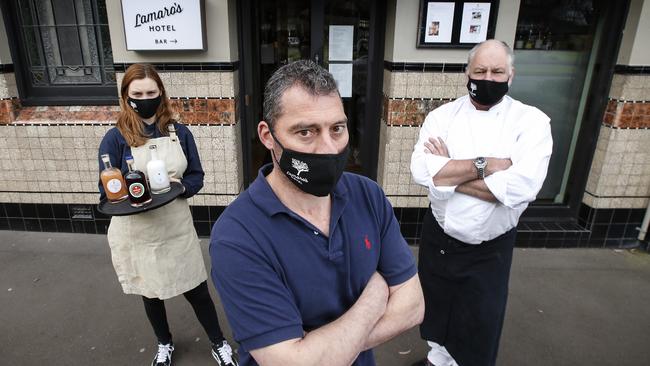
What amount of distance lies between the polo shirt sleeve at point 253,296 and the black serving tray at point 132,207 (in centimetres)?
114

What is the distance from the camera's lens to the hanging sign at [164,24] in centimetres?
383

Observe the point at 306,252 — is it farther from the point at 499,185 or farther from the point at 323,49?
the point at 323,49

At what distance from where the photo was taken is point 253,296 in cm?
126

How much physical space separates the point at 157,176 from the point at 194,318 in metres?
1.53

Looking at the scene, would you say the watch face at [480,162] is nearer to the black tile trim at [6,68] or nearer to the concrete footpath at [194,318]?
the concrete footpath at [194,318]

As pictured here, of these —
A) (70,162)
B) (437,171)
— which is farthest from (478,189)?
(70,162)

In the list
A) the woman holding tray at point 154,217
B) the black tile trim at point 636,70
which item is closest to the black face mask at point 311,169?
the woman holding tray at point 154,217

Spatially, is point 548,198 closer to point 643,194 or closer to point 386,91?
point 643,194

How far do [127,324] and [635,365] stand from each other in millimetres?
3834

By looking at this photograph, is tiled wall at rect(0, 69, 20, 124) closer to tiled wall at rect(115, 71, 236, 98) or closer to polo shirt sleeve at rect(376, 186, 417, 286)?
tiled wall at rect(115, 71, 236, 98)

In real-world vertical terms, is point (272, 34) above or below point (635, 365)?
above

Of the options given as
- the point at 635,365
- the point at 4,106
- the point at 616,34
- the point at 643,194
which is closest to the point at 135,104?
the point at 4,106

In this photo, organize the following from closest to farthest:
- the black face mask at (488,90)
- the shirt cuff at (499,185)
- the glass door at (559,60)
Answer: the shirt cuff at (499,185) → the black face mask at (488,90) → the glass door at (559,60)

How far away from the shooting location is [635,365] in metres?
2.98
